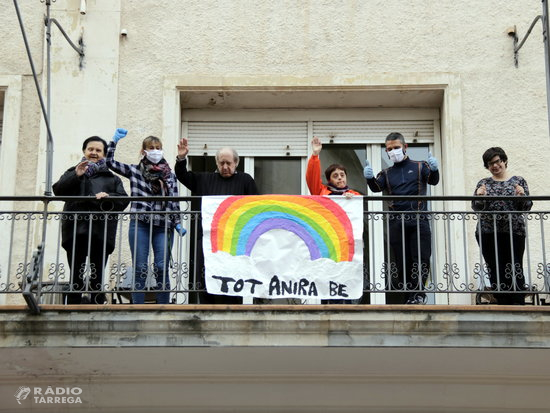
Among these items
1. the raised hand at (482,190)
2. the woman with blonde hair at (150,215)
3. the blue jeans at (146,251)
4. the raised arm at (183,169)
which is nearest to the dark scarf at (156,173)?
the woman with blonde hair at (150,215)

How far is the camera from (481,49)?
11.3 metres

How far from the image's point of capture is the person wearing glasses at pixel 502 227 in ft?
29.5

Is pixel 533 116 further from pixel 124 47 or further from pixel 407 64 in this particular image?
pixel 124 47

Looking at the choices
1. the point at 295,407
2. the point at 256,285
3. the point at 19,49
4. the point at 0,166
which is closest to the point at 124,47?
the point at 19,49

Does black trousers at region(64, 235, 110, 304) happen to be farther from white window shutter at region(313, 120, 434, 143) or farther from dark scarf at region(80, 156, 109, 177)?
white window shutter at region(313, 120, 434, 143)

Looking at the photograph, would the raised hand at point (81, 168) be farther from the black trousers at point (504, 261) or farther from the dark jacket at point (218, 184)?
the black trousers at point (504, 261)

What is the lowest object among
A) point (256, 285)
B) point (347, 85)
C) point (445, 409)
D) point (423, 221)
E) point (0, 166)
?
point (445, 409)

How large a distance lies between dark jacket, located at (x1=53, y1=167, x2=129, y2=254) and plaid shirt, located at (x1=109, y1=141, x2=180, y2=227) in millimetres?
140

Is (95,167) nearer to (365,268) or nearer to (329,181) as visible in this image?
(329,181)

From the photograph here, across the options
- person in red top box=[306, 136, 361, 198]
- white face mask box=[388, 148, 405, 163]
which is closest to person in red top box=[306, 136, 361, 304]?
person in red top box=[306, 136, 361, 198]

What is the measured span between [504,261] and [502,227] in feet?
1.06

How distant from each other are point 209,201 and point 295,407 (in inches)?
90.9

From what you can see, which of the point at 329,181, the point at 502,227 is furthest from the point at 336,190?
the point at 502,227

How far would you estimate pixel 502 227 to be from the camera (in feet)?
30.0
